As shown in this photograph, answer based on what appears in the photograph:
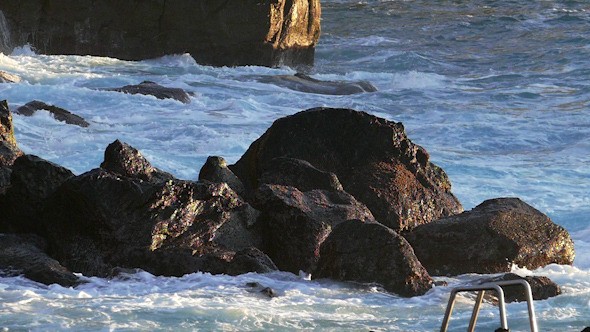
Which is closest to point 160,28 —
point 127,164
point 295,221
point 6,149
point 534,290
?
point 6,149

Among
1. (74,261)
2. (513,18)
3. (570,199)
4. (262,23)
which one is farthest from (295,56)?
(74,261)

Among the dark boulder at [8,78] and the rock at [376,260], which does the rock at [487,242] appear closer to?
the rock at [376,260]

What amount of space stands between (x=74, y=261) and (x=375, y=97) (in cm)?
1645

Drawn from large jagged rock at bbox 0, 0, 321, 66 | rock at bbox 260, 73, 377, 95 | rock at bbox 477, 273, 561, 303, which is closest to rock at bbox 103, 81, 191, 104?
rock at bbox 260, 73, 377, 95

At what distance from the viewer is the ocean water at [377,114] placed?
666cm

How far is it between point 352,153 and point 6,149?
338 cm

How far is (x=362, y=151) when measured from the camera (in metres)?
9.52

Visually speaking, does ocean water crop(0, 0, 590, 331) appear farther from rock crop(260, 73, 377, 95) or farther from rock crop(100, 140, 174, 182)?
rock crop(100, 140, 174, 182)

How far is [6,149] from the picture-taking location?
8.77 m

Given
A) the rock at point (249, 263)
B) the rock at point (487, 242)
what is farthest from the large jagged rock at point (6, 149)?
the rock at point (487, 242)

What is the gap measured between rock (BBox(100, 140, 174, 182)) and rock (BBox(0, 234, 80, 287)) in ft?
3.61

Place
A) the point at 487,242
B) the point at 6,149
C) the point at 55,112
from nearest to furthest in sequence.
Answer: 1. the point at 487,242
2. the point at 6,149
3. the point at 55,112

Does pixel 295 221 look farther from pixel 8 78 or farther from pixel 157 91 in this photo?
pixel 8 78

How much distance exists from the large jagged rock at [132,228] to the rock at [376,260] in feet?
3.03
